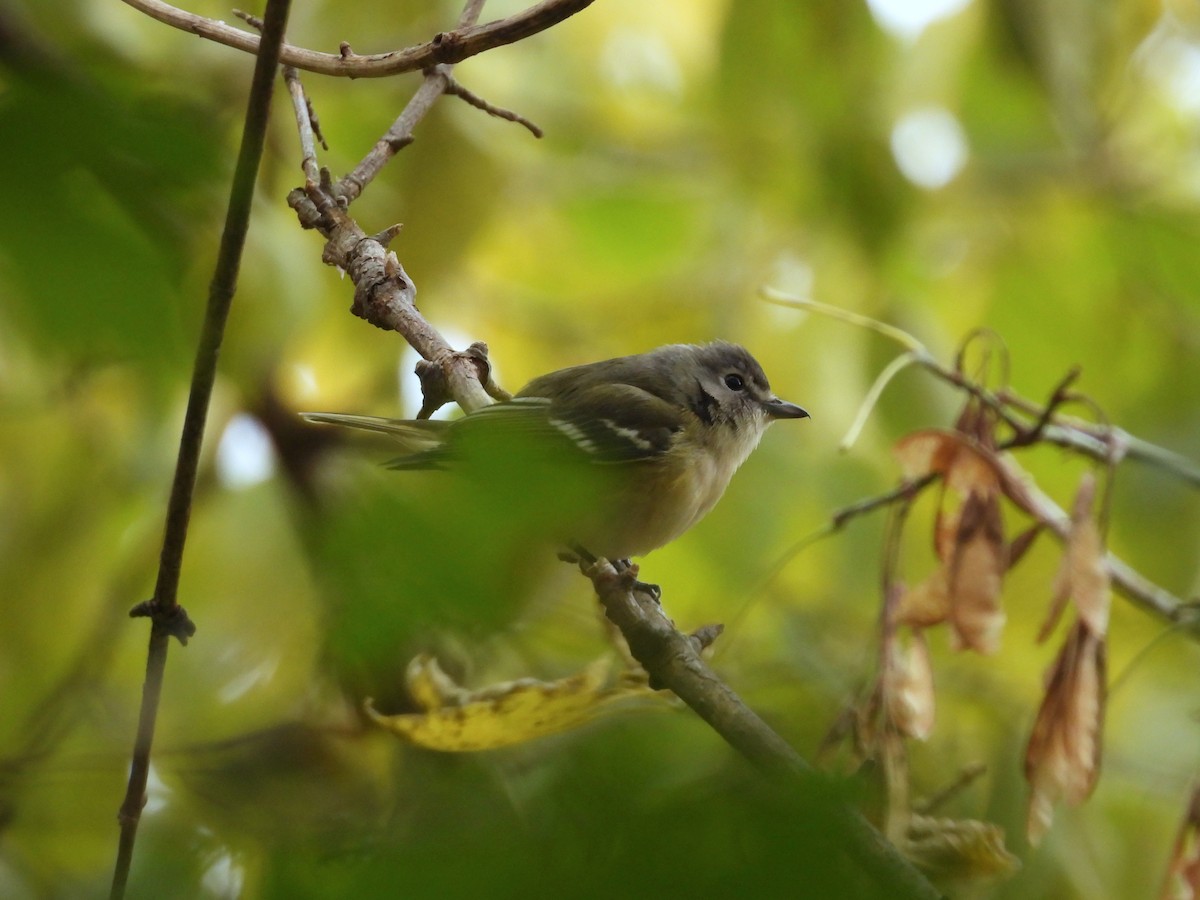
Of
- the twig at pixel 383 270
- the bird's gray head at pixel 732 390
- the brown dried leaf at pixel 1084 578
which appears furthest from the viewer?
the bird's gray head at pixel 732 390

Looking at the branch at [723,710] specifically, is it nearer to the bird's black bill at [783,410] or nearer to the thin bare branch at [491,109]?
the thin bare branch at [491,109]

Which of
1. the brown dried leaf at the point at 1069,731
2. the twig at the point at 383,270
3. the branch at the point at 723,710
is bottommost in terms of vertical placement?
the brown dried leaf at the point at 1069,731

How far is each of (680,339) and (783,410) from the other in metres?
0.84

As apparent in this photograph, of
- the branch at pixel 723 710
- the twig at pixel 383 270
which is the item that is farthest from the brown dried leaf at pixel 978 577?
the twig at pixel 383 270

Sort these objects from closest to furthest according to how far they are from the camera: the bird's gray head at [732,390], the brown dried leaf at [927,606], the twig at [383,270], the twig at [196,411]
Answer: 1. the twig at [196,411]
2. the twig at [383,270]
3. the brown dried leaf at [927,606]
4. the bird's gray head at [732,390]

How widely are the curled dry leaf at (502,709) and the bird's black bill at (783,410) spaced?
1.59 metres

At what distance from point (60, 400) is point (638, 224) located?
2.01m

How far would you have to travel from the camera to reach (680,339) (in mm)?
4047

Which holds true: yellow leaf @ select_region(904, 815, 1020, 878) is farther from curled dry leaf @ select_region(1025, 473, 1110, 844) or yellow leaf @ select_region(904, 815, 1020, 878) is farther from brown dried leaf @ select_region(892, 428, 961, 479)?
brown dried leaf @ select_region(892, 428, 961, 479)

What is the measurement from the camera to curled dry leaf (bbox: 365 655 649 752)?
1722mm

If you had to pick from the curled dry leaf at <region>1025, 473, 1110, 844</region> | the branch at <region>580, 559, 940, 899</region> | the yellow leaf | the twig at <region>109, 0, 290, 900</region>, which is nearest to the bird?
the branch at <region>580, 559, 940, 899</region>

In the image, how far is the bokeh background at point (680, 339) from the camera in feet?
7.44

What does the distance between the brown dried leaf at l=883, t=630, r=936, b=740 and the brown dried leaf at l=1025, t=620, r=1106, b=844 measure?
0.60ft

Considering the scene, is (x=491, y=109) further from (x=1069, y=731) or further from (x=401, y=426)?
(x=1069, y=731)
